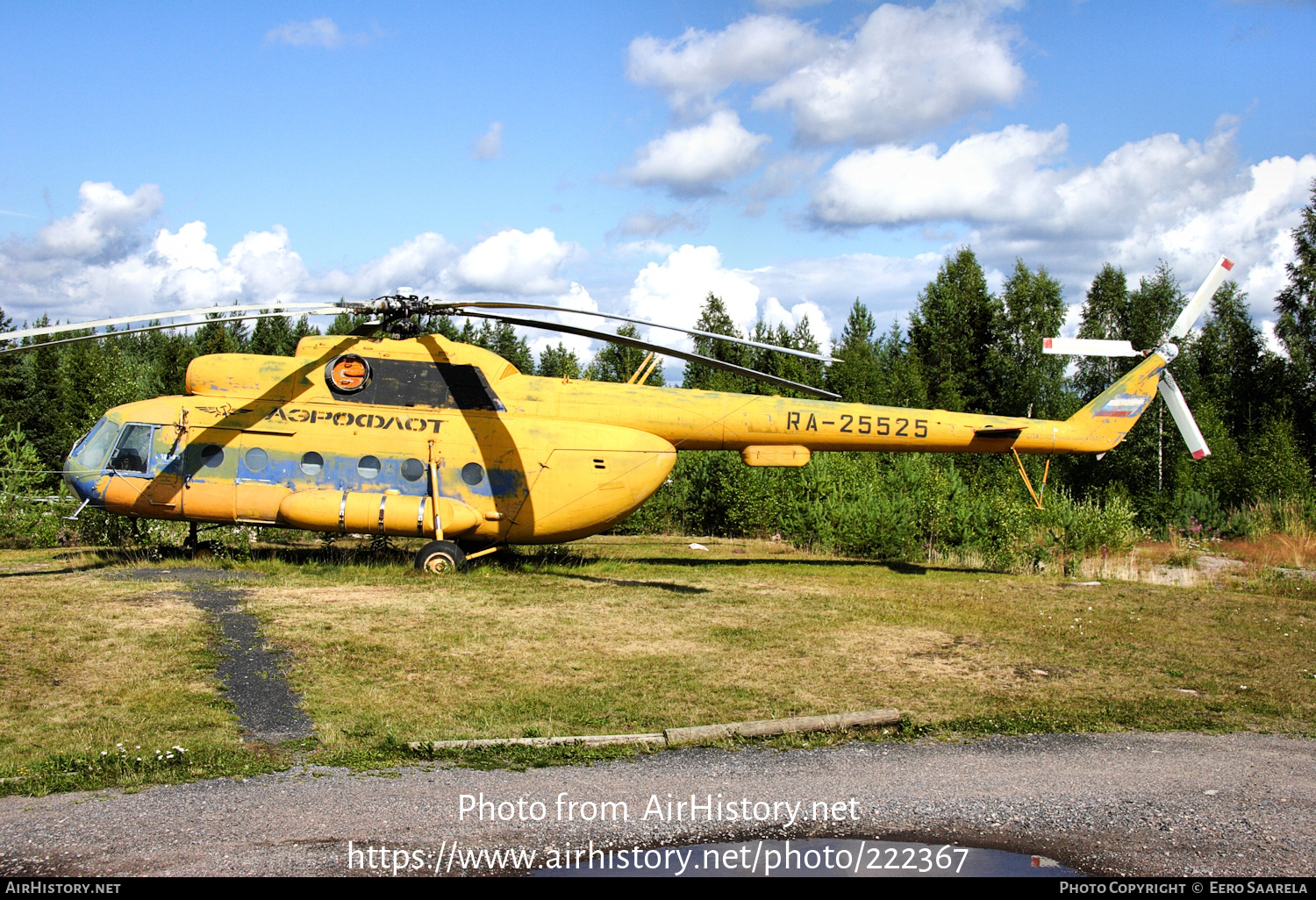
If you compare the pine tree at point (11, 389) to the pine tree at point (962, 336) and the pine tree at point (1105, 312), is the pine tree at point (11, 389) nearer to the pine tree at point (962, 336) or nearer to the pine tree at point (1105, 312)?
the pine tree at point (962, 336)

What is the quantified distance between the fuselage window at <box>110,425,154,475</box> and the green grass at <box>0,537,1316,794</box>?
1604 mm

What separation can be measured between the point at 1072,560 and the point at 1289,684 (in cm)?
875

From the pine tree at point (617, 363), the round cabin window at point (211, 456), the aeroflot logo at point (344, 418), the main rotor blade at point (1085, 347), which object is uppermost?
the pine tree at point (617, 363)

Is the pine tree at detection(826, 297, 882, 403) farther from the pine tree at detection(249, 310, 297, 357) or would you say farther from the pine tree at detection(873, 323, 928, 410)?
the pine tree at detection(249, 310, 297, 357)

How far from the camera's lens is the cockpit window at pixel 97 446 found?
1457cm

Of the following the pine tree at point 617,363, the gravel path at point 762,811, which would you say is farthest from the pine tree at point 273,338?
the gravel path at point 762,811

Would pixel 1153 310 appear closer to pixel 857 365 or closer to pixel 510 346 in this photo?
pixel 857 365

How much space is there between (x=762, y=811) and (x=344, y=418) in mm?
10936

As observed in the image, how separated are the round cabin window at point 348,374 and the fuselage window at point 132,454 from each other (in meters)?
3.02

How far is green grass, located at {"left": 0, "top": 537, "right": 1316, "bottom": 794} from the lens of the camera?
725cm

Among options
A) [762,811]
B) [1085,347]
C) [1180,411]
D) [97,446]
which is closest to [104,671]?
[762,811]

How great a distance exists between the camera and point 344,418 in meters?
14.7

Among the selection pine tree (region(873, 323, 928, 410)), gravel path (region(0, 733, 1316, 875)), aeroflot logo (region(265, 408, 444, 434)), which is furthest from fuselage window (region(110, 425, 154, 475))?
pine tree (region(873, 323, 928, 410))

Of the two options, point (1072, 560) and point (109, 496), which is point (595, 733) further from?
point (1072, 560)
